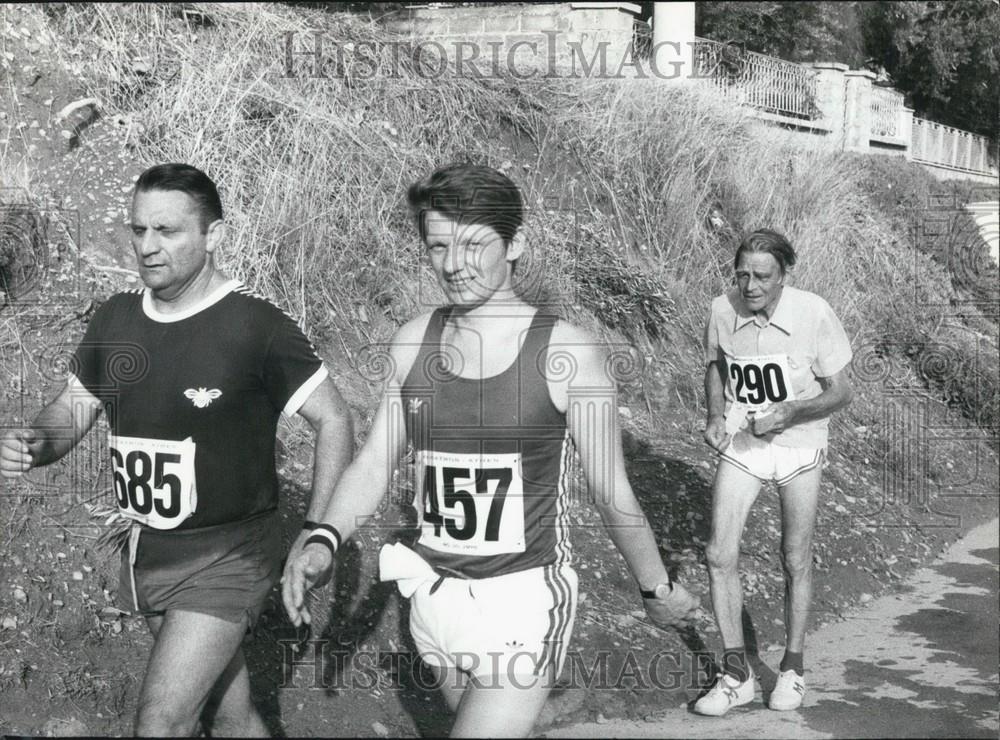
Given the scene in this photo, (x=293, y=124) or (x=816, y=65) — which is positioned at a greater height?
(x=816, y=65)

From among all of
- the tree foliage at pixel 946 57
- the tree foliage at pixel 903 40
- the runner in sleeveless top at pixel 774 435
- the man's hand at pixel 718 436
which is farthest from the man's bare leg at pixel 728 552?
the tree foliage at pixel 903 40

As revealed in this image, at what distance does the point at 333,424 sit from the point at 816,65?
12489 mm

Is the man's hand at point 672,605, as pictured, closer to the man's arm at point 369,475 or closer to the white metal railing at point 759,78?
the man's arm at point 369,475

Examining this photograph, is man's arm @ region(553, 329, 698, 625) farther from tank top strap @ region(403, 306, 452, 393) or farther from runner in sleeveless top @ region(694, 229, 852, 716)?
runner in sleeveless top @ region(694, 229, 852, 716)

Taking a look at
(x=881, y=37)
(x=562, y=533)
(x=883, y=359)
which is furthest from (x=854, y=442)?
(x=562, y=533)

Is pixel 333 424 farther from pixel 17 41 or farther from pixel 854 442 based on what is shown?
pixel 854 442

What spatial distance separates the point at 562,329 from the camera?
343cm

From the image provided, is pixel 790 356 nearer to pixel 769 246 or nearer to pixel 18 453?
pixel 769 246

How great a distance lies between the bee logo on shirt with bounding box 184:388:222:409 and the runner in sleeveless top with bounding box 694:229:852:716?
2686 millimetres

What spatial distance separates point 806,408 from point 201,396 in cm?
293

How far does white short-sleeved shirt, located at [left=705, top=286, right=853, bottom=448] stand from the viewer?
5.61 meters

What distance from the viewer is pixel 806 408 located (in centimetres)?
554

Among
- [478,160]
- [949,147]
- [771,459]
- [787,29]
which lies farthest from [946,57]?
[771,459]

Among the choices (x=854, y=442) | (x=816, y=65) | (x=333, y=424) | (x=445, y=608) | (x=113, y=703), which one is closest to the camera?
(x=445, y=608)
